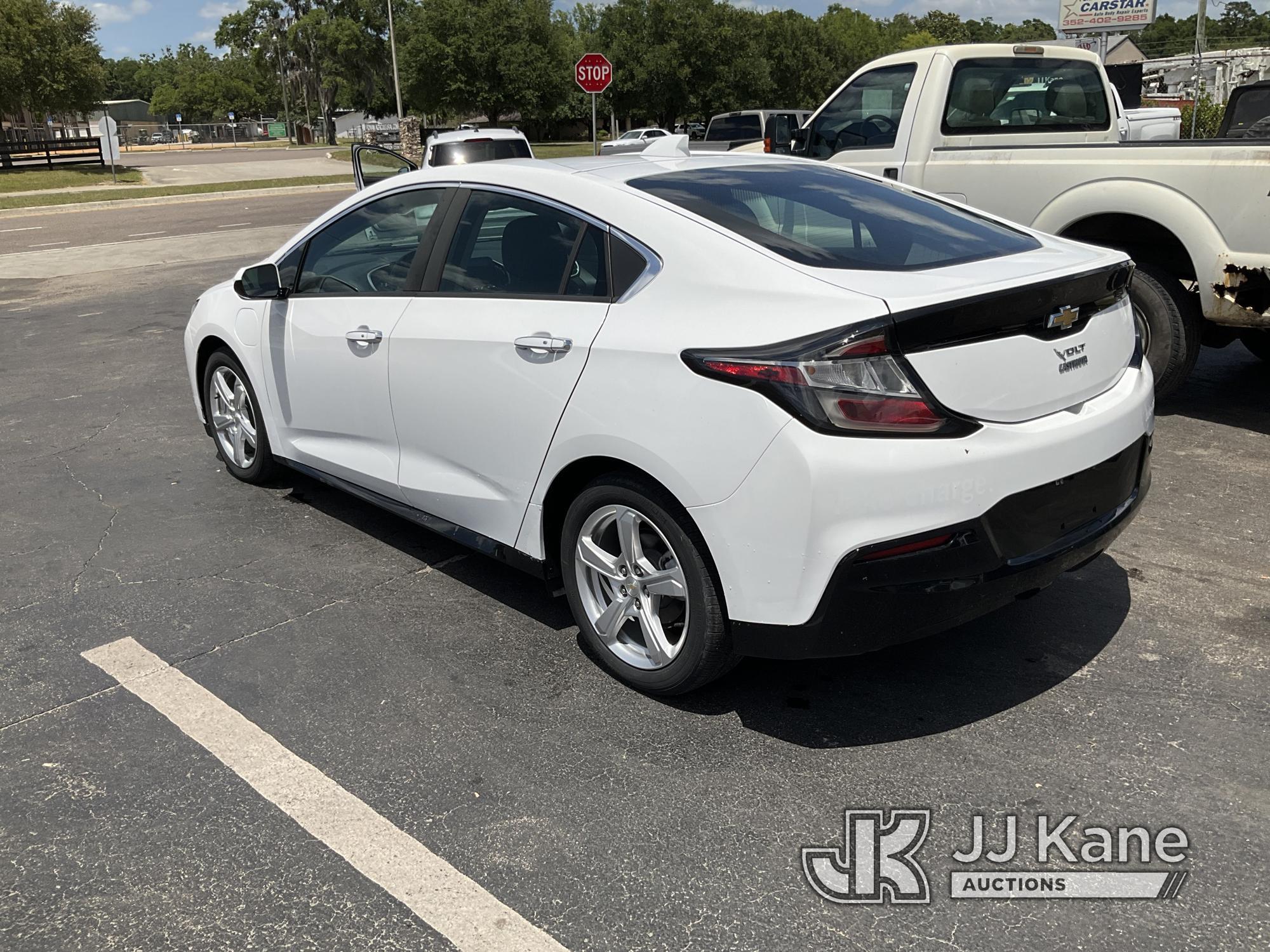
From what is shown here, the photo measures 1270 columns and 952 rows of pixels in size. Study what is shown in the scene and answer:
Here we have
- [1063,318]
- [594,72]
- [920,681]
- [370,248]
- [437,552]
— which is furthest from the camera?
[594,72]

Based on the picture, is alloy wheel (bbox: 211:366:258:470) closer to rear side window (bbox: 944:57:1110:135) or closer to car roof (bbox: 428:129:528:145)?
rear side window (bbox: 944:57:1110:135)

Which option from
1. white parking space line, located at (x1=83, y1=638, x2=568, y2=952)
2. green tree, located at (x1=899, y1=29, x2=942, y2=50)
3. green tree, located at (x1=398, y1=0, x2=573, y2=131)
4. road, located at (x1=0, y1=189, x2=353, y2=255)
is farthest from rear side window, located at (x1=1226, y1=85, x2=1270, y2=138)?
green tree, located at (x1=899, y1=29, x2=942, y2=50)

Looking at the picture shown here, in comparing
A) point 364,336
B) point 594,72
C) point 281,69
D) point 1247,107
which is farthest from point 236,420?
point 281,69

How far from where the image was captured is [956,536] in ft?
9.47

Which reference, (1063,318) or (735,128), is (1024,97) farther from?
(735,128)

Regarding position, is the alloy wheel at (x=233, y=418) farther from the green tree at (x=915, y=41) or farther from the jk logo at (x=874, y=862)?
the green tree at (x=915, y=41)

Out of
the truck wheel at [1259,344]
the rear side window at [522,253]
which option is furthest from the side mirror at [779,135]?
the rear side window at [522,253]

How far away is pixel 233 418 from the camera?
5.63m

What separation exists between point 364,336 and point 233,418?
170 centimetres

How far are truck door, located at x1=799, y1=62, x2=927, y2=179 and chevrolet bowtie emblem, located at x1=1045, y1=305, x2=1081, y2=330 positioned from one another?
4.66 m

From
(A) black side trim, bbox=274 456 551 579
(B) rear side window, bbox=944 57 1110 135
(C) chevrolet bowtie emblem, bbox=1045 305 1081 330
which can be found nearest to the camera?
(C) chevrolet bowtie emblem, bbox=1045 305 1081 330

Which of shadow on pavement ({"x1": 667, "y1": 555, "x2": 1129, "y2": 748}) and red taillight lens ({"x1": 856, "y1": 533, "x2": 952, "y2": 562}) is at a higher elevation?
red taillight lens ({"x1": 856, "y1": 533, "x2": 952, "y2": 562})

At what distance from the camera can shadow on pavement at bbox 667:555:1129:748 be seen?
10.9ft

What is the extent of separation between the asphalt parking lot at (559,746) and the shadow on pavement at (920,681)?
0.01m
